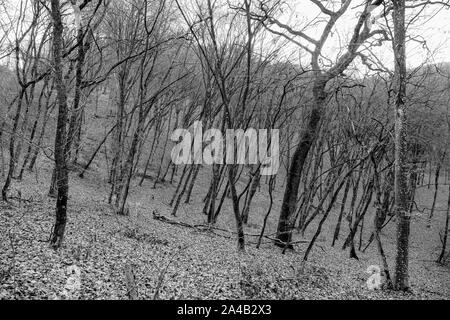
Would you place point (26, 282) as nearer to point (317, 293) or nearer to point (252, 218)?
point (317, 293)

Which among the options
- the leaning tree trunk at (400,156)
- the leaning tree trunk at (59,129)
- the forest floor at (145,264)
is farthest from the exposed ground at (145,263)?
the leaning tree trunk at (59,129)

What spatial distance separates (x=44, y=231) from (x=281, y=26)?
31.0 feet

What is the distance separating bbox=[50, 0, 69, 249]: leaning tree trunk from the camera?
598 cm

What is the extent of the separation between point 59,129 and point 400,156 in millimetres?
7228

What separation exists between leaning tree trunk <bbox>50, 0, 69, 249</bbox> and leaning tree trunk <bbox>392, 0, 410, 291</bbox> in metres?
7.03

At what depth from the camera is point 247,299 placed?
Answer: 567 cm

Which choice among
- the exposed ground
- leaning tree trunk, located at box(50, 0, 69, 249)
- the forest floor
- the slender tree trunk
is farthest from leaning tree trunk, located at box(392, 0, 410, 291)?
leaning tree trunk, located at box(50, 0, 69, 249)

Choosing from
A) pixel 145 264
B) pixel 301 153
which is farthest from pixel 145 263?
pixel 301 153

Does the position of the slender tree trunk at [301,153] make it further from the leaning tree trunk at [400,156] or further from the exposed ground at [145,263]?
the leaning tree trunk at [400,156]

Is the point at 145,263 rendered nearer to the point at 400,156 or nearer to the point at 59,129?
the point at 59,129

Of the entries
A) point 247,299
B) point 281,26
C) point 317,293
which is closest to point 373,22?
point 281,26

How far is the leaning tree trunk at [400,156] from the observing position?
22.9 feet

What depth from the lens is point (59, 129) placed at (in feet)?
20.2
